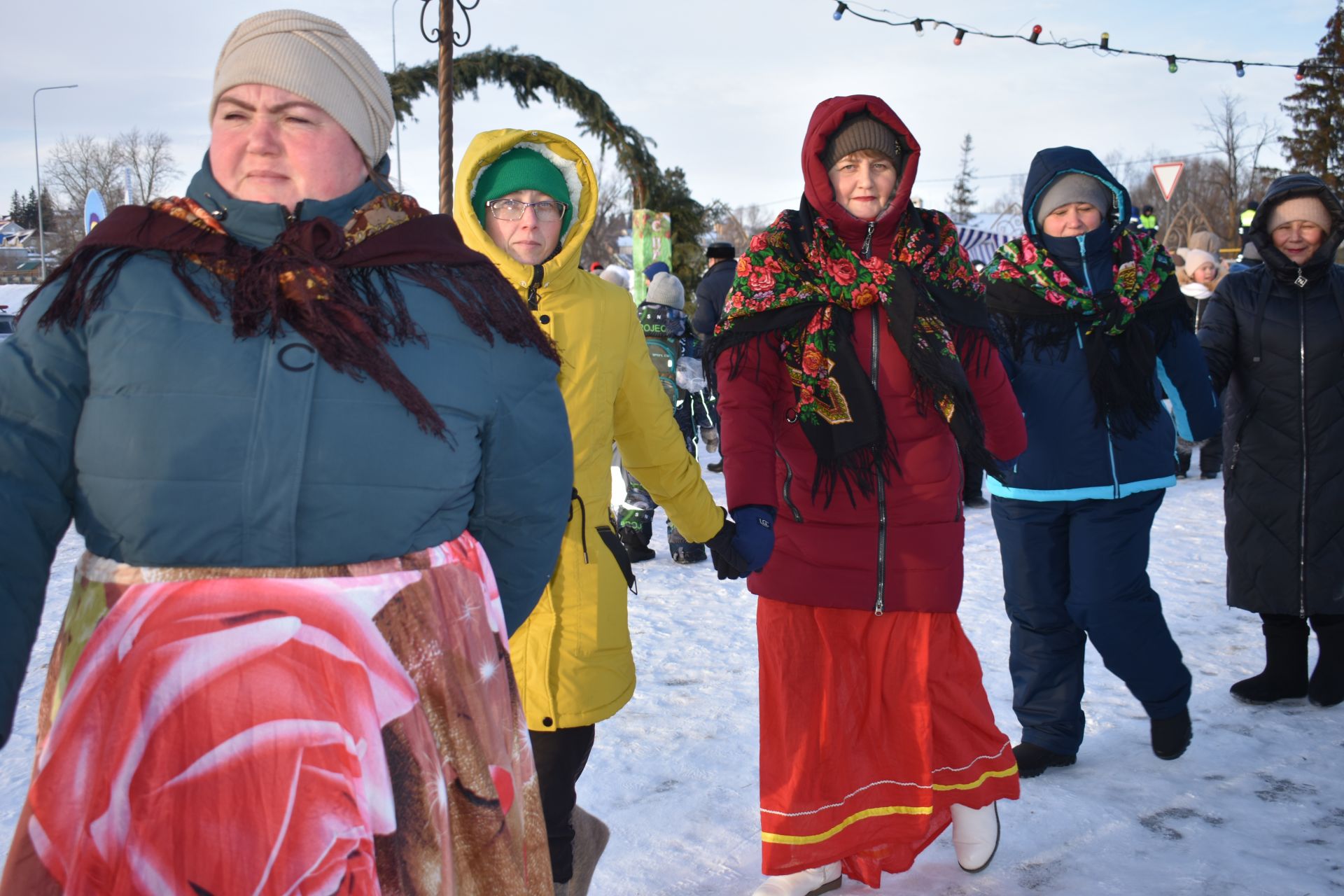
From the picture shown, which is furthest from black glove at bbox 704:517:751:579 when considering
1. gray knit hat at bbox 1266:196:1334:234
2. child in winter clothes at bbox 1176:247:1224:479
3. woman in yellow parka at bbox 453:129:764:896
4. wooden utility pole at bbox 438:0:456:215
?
child in winter clothes at bbox 1176:247:1224:479

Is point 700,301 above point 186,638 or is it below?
above

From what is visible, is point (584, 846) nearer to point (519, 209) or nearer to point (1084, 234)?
point (519, 209)

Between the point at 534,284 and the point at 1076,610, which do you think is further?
the point at 1076,610

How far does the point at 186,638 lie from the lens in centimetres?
126

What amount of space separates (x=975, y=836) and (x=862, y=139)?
1.79 m

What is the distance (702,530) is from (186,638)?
145 centimetres

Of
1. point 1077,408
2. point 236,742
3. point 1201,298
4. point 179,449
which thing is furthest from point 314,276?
point 1201,298

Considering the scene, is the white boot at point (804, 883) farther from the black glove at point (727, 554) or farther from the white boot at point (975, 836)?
the black glove at point (727, 554)

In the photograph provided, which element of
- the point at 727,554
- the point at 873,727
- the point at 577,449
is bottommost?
the point at 873,727

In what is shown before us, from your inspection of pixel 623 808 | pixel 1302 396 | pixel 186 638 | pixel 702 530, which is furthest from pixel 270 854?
pixel 1302 396

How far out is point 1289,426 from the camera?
13.2 feet

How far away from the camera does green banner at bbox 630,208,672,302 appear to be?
35.5 feet

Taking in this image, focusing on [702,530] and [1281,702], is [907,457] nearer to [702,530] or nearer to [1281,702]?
[702,530]

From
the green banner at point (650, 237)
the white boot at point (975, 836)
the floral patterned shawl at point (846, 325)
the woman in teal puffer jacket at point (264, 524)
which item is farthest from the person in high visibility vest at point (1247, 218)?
the green banner at point (650, 237)
